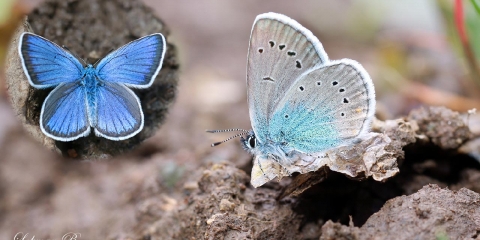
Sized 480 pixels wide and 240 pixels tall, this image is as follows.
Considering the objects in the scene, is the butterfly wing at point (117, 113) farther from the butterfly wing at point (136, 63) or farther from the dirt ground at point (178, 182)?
the dirt ground at point (178, 182)

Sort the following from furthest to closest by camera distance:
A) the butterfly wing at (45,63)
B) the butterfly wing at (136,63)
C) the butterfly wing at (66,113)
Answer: the butterfly wing at (136,63), the butterfly wing at (66,113), the butterfly wing at (45,63)

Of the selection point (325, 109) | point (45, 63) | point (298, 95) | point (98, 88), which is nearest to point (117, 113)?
point (98, 88)

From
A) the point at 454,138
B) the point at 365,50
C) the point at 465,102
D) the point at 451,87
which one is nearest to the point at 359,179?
the point at 454,138

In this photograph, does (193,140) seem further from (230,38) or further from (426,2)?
(426,2)

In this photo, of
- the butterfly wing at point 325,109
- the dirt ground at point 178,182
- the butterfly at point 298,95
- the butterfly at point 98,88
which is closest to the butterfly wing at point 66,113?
the butterfly at point 98,88

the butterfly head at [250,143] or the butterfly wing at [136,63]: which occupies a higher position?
the butterfly wing at [136,63]

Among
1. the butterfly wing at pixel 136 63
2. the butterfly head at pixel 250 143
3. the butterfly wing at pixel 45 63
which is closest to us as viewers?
the butterfly wing at pixel 45 63

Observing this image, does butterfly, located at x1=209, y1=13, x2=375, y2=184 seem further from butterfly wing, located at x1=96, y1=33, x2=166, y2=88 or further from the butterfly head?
butterfly wing, located at x1=96, y1=33, x2=166, y2=88
